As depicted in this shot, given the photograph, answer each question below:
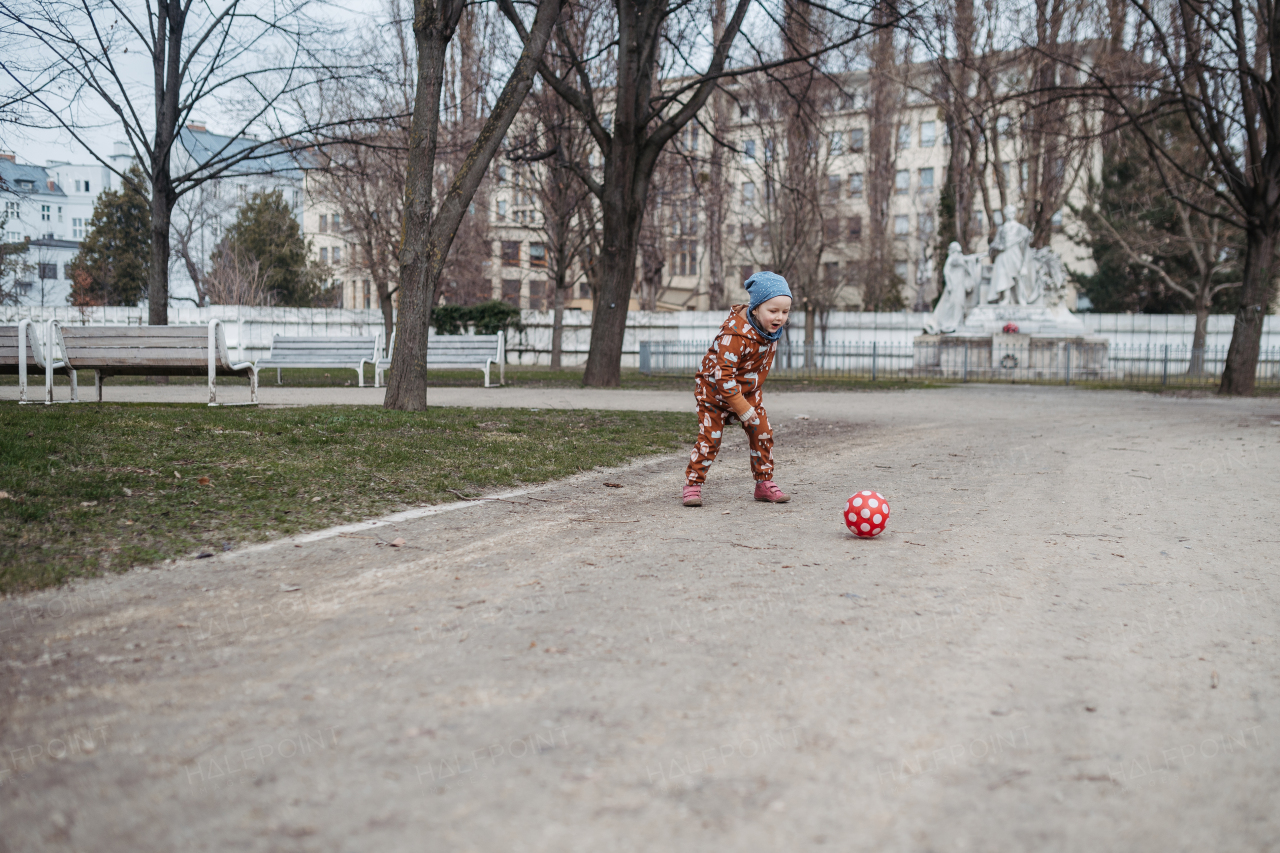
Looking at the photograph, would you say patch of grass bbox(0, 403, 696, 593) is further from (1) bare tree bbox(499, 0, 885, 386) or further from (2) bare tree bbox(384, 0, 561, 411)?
(1) bare tree bbox(499, 0, 885, 386)

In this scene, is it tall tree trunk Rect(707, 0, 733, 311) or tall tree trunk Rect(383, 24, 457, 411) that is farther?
tall tree trunk Rect(707, 0, 733, 311)

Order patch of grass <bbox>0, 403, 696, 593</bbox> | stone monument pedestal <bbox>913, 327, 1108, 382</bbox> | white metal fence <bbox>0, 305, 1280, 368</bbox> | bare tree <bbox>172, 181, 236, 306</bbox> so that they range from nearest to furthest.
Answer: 1. patch of grass <bbox>0, 403, 696, 593</bbox>
2. stone monument pedestal <bbox>913, 327, 1108, 382</bbox>
3. white metal fence <bbox>0, 305, 1280, 368</bbox>
4. bare tree <bbox>172, 181, 236, 306</bbox>

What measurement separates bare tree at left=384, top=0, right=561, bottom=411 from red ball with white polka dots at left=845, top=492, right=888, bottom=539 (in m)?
7.32

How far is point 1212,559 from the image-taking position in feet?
16.5

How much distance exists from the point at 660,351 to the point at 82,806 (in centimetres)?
2421

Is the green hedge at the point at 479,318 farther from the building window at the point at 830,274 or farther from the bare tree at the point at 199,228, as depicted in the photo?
the building window at the point at 830,274

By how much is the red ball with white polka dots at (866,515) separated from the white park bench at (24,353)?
10.0 meters

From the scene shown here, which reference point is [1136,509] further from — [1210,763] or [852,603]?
[1210,763]

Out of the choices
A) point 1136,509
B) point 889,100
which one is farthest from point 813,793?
point 889,100

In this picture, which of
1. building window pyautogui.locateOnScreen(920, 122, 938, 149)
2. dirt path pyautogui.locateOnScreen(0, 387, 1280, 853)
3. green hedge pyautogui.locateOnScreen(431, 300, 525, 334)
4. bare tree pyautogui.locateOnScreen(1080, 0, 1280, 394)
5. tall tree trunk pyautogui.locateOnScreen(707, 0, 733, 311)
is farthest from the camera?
building window pyautogui.locateOnScreen(920, 122, 938, 149)

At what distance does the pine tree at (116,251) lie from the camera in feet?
195

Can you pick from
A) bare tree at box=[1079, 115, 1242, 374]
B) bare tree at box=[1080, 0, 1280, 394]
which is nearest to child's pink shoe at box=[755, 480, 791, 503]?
bare tree at box=[1080, 0, 1280, 394]

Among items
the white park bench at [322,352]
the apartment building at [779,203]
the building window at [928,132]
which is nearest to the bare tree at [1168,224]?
the apartment building at [779,203]

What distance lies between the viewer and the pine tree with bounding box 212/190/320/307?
54.0 meters
